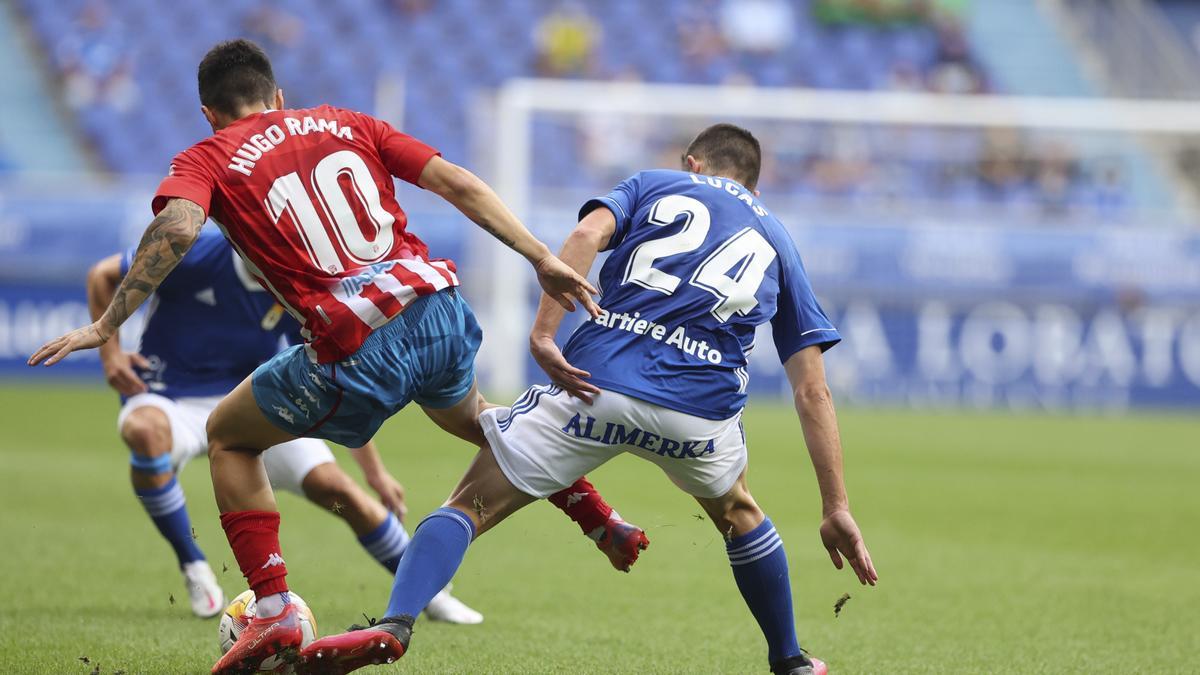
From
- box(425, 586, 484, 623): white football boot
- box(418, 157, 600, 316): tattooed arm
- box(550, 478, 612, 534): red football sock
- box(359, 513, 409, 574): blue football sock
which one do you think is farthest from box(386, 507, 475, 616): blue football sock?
box(425, 586, 484, 623): white football boot

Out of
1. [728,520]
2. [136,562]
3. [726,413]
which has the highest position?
[726,413]

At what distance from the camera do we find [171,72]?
947 inches

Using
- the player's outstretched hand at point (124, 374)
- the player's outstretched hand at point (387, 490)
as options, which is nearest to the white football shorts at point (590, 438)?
the player's outstretched hand at point (387, 490)

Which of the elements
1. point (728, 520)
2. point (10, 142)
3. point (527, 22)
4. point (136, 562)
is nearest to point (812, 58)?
point (527, 22)

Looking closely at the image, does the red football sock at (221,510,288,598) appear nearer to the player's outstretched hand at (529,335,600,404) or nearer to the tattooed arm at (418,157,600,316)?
the player's outstretched hand at (529,335,600,404)

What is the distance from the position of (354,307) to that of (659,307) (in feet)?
3.17

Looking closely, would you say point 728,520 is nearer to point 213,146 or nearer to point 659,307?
point 659,307

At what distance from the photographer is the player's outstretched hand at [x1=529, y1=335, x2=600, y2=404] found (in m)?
4.50

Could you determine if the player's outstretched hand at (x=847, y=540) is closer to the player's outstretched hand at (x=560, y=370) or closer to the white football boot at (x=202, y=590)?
the player's outstretched hand at (x=560, y=370)

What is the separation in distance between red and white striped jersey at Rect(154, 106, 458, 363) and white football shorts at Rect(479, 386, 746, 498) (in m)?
0.52

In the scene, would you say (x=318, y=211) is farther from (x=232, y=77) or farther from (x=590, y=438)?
(x=590, y=438)

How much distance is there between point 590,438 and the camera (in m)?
4.61

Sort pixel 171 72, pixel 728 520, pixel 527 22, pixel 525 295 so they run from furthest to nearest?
pixel 527 22 → pixel 171 72 → pixel 525 295 → pixel 728 520

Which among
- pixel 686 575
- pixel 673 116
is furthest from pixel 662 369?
pixel 673 116
